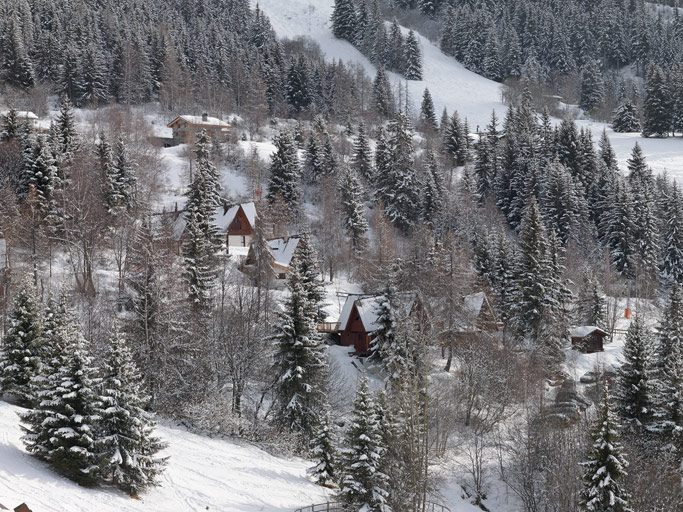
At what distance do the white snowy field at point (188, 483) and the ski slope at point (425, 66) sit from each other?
98.7 meters

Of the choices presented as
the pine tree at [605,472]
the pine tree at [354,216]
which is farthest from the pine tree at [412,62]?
the pine tree at [605,472]

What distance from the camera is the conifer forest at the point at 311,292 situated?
25141mm

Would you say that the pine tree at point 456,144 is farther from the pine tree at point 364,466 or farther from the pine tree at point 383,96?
the pine tree at point 364,466

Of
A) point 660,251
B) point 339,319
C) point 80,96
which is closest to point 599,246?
point 660,251

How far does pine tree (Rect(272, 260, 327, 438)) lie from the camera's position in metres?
35.1

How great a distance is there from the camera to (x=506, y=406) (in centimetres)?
4366

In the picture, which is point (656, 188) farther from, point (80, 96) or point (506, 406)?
point (80, 96)

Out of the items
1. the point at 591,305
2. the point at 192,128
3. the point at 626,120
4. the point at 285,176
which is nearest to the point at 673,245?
the point at 591,305

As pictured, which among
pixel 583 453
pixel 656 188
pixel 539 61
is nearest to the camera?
pixel 583 453

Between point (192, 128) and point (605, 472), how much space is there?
7744 centimetres

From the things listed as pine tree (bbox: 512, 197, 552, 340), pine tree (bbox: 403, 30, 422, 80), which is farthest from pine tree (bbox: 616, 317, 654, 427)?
pine tree (bbox: 403, 30, 422, 80)

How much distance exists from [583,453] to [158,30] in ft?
351

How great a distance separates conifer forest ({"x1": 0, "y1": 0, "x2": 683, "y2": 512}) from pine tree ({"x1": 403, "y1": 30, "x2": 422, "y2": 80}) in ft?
60.9

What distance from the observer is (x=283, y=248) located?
2502 inches
